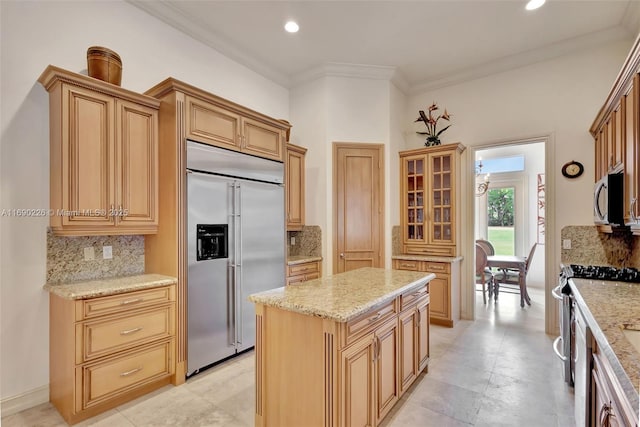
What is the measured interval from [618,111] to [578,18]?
147cm

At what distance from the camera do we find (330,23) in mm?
3344

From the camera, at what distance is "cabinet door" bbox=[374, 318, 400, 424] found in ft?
6.20

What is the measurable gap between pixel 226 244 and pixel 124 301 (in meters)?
0.93

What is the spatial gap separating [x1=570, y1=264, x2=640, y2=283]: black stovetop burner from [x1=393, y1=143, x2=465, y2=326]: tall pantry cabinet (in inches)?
58.1

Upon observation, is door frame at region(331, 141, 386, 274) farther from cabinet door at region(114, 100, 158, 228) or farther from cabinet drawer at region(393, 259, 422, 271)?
cabinet door at region(114, 100, 158, 228)

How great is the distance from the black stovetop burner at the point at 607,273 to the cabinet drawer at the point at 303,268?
8.78 ft

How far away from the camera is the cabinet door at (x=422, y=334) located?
246 centimetres

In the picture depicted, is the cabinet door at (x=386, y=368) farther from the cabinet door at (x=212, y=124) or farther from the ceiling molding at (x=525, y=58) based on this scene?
the ceiling molding at (x=525, y=58)

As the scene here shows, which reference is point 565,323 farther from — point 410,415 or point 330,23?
point 330,23

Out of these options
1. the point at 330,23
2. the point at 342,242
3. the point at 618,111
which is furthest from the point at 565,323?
the point at 330,23

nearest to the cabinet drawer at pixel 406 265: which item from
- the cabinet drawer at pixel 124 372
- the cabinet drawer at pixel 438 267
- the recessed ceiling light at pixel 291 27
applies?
the cabinet drawer at pixel 438 267

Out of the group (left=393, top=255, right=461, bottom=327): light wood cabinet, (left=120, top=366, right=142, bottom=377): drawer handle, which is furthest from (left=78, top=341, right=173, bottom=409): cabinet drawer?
(left=393, top=255, right=461, bottom=327): light wood cabinet

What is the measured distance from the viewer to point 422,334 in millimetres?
2564

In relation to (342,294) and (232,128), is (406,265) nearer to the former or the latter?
(342,294)
